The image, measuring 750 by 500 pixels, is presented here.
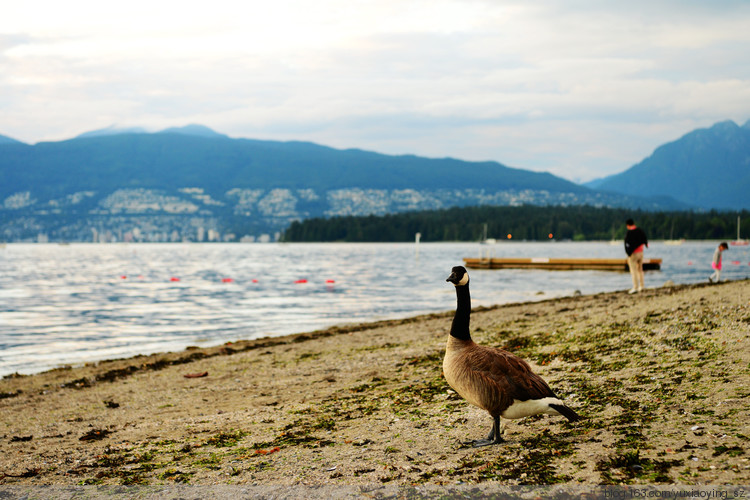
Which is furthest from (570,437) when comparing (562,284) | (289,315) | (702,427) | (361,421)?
(562,284)

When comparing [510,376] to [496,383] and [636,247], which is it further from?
[636,247]

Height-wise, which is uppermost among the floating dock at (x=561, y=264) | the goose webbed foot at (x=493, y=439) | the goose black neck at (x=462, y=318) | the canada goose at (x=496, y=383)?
the goose black neck at (x=462, y=318)

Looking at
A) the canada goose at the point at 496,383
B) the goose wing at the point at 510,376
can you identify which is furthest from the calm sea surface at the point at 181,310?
the goose wing at the point at 510,376

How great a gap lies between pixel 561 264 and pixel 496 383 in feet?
241

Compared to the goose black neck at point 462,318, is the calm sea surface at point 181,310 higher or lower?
lower

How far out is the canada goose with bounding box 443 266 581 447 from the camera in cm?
705

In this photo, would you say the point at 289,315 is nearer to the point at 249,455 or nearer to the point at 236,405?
the point at 236,405

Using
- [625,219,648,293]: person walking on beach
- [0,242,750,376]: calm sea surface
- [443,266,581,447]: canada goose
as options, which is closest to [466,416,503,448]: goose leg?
[443,266,581,447]: canada goose

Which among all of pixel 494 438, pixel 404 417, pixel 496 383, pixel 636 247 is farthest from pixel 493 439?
pixel 636 247

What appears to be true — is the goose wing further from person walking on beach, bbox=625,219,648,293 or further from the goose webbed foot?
person walking on beach, bbox=625,219,648,293

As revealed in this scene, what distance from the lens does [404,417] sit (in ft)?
31.4

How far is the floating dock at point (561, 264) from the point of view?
69938 millimetres

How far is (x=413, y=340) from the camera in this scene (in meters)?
19.4

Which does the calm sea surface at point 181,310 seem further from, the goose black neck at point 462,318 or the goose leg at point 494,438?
the goose leg at point 494,438
